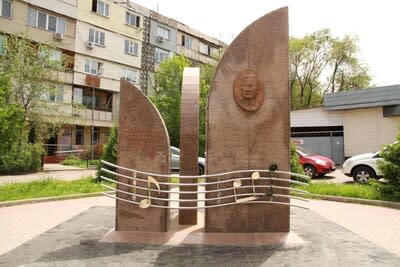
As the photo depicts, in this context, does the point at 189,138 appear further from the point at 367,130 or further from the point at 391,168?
the point at 367,130

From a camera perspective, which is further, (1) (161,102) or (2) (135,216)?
(1) (161,102)

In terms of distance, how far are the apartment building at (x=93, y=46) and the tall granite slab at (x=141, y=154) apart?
65.6ft

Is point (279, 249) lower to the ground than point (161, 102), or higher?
Result: lower

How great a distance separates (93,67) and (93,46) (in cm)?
172

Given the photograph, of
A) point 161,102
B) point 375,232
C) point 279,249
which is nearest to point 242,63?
point 279,249

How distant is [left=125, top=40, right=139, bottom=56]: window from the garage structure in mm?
16521

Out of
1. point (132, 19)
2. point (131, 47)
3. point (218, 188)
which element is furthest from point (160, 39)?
point (218, 188)

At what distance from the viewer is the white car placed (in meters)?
13.5

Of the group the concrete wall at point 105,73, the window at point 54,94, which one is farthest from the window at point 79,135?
the concrete wall at point 105,73

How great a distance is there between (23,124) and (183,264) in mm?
16878

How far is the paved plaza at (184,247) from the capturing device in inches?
193

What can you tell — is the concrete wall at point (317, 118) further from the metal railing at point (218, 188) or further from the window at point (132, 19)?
the metal railing at point (218, 188)

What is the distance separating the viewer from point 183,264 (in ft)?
15.6

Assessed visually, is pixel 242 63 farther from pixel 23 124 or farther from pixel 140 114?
pixel 23 124
